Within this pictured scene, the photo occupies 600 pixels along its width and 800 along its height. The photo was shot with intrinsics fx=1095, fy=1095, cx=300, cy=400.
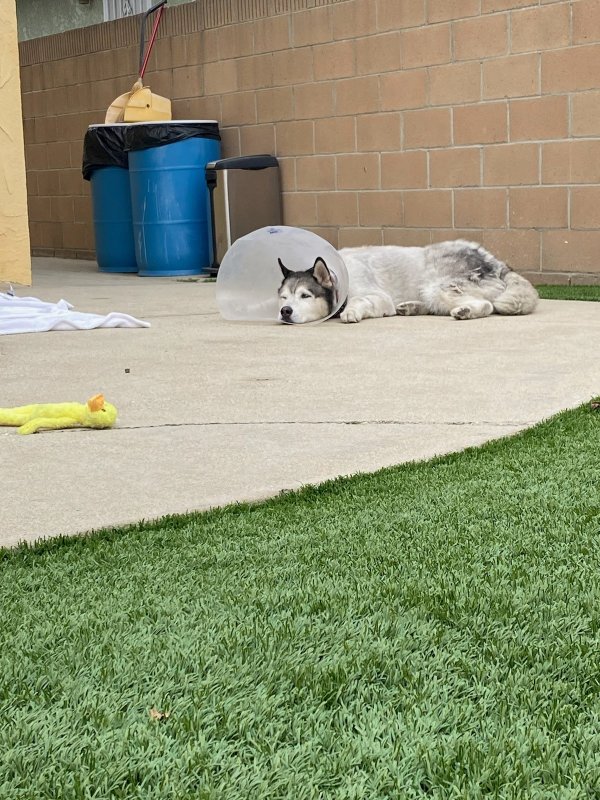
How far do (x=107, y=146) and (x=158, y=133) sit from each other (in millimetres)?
884

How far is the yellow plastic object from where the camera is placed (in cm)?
1096

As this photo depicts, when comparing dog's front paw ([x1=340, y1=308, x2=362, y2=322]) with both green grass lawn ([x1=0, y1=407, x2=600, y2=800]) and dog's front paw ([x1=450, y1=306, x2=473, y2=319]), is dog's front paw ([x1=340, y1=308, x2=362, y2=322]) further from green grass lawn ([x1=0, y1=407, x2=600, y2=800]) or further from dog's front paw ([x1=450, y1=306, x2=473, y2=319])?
green grass lawn ([x1=0, y1=407, x2=600, y2=800])

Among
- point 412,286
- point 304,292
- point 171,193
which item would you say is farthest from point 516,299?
point 171,193

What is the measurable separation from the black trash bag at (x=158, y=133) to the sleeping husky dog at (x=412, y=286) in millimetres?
3522

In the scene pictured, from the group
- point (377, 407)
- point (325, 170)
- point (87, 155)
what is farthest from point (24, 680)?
point (87, 155)

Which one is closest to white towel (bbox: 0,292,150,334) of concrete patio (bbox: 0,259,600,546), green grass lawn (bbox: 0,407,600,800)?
concrete patio (bbox: 0,259,600,546)

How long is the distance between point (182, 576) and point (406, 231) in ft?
24.5

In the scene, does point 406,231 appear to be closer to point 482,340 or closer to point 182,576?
point 482,340

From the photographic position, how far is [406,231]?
952cm

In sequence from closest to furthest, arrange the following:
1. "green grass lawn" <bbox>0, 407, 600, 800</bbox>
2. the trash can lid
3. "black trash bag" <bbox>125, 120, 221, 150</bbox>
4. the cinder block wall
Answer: "green grass lawn" <bbox>0, 407, 600, 800</bbox>
the cinder block wall
the trash can lid
"black trash bag" <bbox>125, 120, 221, 150</bbox>

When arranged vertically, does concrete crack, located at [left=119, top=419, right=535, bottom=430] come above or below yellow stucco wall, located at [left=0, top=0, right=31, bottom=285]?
below

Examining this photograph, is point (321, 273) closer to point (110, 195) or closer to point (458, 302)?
point (458, 302)

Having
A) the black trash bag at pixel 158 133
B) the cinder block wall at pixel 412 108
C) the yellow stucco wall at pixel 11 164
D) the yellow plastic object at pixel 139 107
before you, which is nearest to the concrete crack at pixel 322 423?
the yellow stucco wall at pixel 11 164

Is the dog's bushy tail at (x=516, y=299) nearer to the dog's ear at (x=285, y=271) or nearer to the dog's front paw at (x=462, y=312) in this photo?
the dog's front paw at (x=462, y=312)
